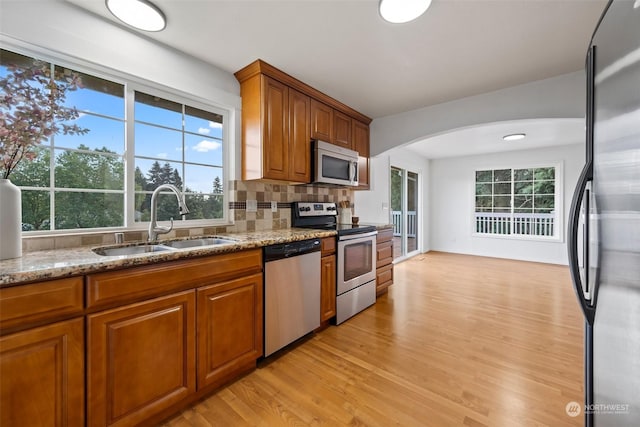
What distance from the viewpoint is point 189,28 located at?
1.79 metres

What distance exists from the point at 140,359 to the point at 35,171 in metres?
1.24

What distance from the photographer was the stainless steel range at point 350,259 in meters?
2.59

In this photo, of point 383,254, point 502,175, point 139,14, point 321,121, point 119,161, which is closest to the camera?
point 139,14

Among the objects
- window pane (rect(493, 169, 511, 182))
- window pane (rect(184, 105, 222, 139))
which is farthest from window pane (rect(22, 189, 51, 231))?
window pane (rect(493, 169, 511, 182))

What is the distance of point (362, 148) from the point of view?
11.8ft

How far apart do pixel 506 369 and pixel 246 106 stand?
294 centimetres

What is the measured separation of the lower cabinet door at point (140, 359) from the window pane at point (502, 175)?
6.60m

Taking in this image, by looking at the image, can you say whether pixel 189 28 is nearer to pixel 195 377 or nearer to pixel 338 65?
pixel 338 65

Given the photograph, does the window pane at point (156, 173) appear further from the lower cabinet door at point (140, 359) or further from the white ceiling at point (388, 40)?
the lower cabinet door at point (140, 359)

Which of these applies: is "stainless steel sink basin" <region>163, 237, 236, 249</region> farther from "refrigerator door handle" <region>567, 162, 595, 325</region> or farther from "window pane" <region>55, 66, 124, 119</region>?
"refrigerator door handle" <region>567, 162, 595, 325</region>

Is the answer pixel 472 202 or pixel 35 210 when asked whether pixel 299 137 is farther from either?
pixel 472 202

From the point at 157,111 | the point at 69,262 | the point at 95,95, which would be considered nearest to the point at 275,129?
the point at 157,111

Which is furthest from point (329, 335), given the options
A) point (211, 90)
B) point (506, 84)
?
point (506, 84)

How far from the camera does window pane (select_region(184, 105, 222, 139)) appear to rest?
2.21 meters
